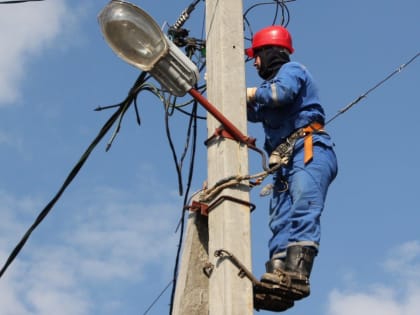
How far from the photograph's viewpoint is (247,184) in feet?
17.0

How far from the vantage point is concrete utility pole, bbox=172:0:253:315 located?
4883 mm

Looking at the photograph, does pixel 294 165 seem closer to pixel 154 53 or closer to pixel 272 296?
pixel 272 296

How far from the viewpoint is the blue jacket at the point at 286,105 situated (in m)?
5.83

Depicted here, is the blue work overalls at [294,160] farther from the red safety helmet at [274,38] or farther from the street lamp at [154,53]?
the street lamp at [154,53]

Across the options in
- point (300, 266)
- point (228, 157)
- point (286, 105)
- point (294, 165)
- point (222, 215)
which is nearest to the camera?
point (222, 215)

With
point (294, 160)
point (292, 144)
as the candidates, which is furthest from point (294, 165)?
point (292, 144)

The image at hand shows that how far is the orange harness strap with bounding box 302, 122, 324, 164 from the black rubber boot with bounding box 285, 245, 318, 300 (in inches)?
22.6

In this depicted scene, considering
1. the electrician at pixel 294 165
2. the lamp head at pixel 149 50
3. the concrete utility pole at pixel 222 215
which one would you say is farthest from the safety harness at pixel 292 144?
the lamp head at pixel 149 50

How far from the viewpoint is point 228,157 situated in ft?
17.1

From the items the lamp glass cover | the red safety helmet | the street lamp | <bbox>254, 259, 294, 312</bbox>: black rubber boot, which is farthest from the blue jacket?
<bbox>254, 259, 294, 312</bbox>: black rubber boot

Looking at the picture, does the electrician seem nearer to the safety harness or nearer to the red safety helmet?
the safety harness

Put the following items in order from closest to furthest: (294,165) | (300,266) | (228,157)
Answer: (228,157) < (300,266) < (294,165)

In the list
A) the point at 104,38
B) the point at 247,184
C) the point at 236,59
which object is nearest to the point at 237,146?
the point at 247,184

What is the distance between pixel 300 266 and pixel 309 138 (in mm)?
868
